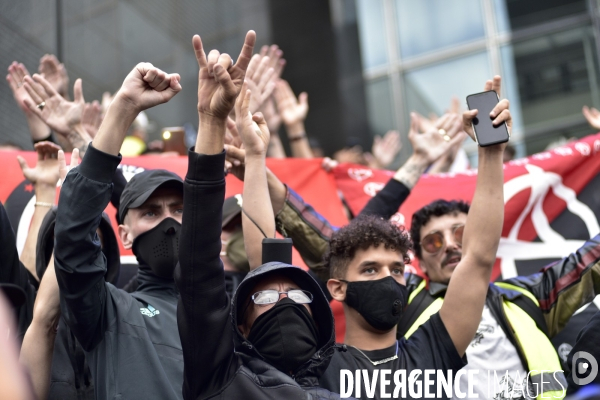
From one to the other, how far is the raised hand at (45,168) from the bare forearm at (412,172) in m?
1.77

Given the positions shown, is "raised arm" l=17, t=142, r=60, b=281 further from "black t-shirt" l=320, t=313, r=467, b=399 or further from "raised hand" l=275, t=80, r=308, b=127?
"raised hand" l=275, t=80, r=308, b=127

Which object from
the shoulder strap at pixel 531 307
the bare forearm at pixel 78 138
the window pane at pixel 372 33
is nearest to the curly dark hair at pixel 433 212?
the shoulder strap at pixel 531 307

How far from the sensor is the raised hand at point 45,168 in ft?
12.0

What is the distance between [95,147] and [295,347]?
92cm

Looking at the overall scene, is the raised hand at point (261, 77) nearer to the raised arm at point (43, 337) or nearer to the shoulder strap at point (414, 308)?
the shoulder strap at point (414, 308)

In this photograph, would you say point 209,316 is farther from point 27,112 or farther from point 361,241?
point 27,112

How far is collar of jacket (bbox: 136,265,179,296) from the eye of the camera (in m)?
3.15

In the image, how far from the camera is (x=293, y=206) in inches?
146

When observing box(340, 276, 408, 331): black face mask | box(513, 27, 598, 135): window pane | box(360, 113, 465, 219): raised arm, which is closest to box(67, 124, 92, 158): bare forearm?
box(360, 113, 465, 219): raised arm

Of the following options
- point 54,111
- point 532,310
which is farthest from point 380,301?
point 54,111

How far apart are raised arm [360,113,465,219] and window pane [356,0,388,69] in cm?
791

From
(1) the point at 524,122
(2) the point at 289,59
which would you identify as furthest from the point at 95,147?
(1) the point at 524,122

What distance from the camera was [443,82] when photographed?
39.1ft

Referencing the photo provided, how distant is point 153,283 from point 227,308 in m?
0.78
